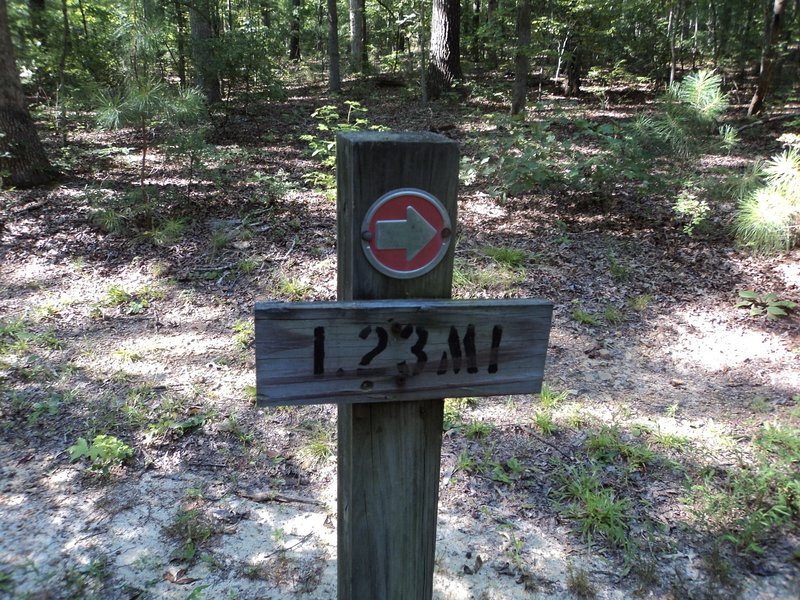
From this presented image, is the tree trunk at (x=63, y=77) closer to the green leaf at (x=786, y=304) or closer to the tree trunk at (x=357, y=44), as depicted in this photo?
the tree trunk at (x=357, y=44)

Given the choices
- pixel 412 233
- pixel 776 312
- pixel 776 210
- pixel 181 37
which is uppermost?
pixel 181 37

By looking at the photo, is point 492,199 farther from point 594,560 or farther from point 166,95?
point 594,560

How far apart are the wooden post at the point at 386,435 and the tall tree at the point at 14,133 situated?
6.85 m

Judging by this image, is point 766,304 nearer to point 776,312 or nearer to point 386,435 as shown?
point 776,312

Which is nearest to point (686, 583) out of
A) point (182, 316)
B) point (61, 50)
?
point (182, 316)

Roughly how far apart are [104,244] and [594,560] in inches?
206

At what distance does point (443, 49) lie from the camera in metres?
11.5

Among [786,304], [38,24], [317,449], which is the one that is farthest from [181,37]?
[786,304]

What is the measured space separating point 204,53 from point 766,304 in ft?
27.6

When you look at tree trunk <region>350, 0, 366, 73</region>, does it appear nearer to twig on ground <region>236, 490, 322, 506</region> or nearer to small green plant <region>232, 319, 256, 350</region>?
small green plant <region>232, 319, 256, 350</region>

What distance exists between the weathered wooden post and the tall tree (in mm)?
6856

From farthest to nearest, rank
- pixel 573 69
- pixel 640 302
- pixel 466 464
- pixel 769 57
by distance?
pixel 573 69
pixel 769 57
pixel 640 302
pixel 466 464

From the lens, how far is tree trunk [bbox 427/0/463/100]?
11.3 meters

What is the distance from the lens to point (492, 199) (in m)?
7.03
